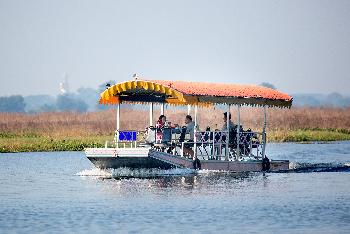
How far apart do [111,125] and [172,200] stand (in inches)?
1340

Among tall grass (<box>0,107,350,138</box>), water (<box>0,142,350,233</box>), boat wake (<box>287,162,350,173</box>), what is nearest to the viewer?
water (<box>0,142,350,233</box>)

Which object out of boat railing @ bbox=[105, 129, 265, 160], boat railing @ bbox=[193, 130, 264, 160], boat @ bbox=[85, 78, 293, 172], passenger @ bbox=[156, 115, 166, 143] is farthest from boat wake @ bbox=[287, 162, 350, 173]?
passenger @ bbox=[156, 115, 166, 143]

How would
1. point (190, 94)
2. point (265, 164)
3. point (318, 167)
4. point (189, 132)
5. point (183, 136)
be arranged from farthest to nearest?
1. point (318, 167)
2. point (265, 164)
3. point (189, 132)
4. point (183, 136)
5. point (190, 94)

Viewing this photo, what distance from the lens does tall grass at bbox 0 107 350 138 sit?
59.4 metres

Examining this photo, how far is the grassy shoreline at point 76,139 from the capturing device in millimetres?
50594

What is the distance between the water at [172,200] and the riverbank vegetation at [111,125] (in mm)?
11549

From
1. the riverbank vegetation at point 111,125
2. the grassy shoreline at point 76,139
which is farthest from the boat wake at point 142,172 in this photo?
the riverbank vegetation at point 111,125

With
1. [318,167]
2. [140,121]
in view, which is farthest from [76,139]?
[318,167]

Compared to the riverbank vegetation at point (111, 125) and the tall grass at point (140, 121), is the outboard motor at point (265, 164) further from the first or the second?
the tall grass at point (140, 121)

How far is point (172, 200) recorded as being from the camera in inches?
1111

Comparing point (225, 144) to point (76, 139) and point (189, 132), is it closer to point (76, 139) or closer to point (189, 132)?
point (189, 132)

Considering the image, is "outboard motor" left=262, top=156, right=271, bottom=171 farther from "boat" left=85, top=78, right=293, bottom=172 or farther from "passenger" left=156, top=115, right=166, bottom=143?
"passenger" left=156, top=115, right=166, bottom=143

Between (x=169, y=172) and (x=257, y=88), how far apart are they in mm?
4755

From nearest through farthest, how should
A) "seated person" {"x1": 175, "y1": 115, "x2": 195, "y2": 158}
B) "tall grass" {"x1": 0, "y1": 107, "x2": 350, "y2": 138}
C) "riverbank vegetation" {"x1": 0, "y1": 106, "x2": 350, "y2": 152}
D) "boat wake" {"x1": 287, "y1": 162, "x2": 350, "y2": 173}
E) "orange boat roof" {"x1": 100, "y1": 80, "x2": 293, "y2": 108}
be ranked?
"orange boat roof" {"x1": 100, "y1": 80, "x2": 293, "y2": 108}
"seated person" {"x1": 175, "y1": 115, "x2": 195, "y2": 158}
"boat wake" {"x1": 287, "y1": 162, "x2": 350, "y2": 173}
"riverbank vegetation" {"x1": 0, "y1": 106, "x2": 350, "y2": 152}
"tall grass" {"x1": 0, "y1": 107, "x2": 350, "y2": 138}
